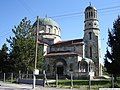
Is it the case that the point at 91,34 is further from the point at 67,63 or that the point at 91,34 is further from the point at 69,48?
the point at 67,63

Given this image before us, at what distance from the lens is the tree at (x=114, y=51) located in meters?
35.6

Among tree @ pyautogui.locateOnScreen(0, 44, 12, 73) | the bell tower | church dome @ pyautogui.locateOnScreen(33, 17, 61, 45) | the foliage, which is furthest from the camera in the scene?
church dome @ pyautogui.locateOnScreen(33, 17, 61, 45)

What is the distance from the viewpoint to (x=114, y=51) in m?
36.1

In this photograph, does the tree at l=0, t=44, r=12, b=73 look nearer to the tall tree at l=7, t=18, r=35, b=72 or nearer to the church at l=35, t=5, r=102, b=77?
the tall tree at l=7, t=18, r=35, b=72

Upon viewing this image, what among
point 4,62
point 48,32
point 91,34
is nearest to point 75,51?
point 91,34

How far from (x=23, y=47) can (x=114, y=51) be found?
14.8 metres

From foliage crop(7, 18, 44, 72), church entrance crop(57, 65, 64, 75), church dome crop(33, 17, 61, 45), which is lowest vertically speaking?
church entrance crop(57, 65, 64, 75)

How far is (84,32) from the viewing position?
213 feet

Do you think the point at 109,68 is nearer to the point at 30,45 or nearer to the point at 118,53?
the point at 118,53

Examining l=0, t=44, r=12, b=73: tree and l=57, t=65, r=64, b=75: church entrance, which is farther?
l=57, t=65, r=64, b=75: church entrance

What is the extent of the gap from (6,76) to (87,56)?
27.8 meters

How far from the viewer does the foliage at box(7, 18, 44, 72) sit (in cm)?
4209

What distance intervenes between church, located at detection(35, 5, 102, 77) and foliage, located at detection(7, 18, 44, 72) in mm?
15964

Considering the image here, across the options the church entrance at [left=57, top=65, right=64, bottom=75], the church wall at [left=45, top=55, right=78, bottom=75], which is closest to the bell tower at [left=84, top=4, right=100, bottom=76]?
the church wall at [left=45, top=55, right=78, bottom=75]
